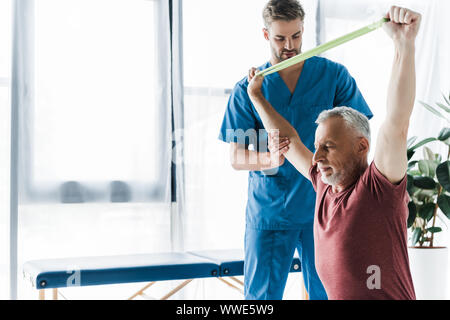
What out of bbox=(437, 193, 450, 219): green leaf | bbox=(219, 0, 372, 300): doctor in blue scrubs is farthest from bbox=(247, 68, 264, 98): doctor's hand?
bbox=(437, 193, 450, 219): green leaf

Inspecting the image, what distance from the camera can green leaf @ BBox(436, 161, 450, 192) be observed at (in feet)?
7.70

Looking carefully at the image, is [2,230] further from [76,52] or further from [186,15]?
[186,15]

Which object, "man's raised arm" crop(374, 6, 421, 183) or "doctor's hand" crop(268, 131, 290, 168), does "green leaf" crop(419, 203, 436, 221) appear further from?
"man's raised arm" crop(374, 6, 421, 183)

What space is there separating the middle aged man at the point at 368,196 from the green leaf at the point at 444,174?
1434 mm

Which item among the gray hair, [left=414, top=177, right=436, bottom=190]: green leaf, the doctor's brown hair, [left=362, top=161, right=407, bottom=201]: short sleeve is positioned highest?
the doctor's brown hair

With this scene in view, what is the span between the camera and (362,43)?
3094 mm

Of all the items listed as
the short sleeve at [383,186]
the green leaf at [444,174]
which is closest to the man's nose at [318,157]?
the short sleeve at [383,186]

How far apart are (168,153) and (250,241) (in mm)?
1236

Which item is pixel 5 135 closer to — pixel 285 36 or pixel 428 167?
pixel 285 36

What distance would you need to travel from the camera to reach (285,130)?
138 centimetres

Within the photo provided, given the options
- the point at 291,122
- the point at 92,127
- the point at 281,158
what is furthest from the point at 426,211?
the point at 92,127

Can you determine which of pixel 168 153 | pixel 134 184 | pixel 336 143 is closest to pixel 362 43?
pixel 168 153

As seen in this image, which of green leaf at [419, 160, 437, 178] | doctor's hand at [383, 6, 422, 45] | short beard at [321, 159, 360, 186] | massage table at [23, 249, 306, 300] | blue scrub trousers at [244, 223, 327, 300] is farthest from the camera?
green leaf at [419, 160, 437, 178]

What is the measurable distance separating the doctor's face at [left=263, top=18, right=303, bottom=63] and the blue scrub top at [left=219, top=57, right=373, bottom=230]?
93mm
